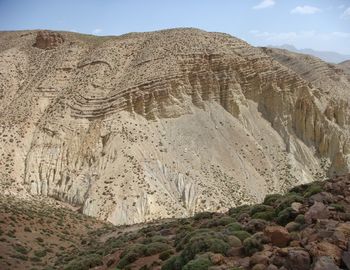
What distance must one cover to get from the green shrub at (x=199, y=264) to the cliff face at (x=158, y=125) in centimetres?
2575

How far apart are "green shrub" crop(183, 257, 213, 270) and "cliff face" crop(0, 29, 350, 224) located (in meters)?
25.8

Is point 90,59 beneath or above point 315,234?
above

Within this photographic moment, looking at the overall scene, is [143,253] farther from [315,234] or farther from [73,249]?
[73,249]

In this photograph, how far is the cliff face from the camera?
145 feet

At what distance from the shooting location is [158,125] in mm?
49781

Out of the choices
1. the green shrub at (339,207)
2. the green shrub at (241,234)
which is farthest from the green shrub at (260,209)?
the green shrub at (339,207)

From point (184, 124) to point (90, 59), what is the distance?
13624 millimetres

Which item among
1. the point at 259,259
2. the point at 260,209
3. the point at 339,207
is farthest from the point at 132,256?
Answer: the point at 339,207

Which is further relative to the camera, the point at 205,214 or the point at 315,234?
the point at 205,214

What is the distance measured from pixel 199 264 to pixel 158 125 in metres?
36.0

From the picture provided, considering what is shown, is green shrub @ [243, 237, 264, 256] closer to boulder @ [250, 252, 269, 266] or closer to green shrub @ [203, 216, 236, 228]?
boulder @ [250, 252, 269, 266]

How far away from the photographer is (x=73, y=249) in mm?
28578

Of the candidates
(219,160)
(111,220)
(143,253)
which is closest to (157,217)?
(111,220)

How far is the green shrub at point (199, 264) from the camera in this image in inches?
553
